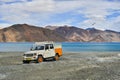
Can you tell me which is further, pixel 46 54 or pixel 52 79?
pixel 46 54

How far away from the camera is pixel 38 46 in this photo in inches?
1361

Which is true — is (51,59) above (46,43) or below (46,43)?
below

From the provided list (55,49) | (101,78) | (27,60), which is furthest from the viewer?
(55,49)

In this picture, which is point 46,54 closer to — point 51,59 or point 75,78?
point 51,59

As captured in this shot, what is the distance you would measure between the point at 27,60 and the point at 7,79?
13240 millimetres

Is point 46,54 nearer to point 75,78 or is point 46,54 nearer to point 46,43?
point 46,43

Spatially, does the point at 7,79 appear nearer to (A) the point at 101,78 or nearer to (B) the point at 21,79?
(B) the point at 21,79

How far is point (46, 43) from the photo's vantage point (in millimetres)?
34844

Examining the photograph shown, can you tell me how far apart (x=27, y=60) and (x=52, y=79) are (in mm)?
13838

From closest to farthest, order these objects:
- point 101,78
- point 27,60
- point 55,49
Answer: point 101,78 < point 27,60 < point 55,49

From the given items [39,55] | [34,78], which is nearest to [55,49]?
[39,55]

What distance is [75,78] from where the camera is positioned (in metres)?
19.6

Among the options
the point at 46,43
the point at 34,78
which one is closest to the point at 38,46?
the point at 46,43

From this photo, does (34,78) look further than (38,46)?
No
